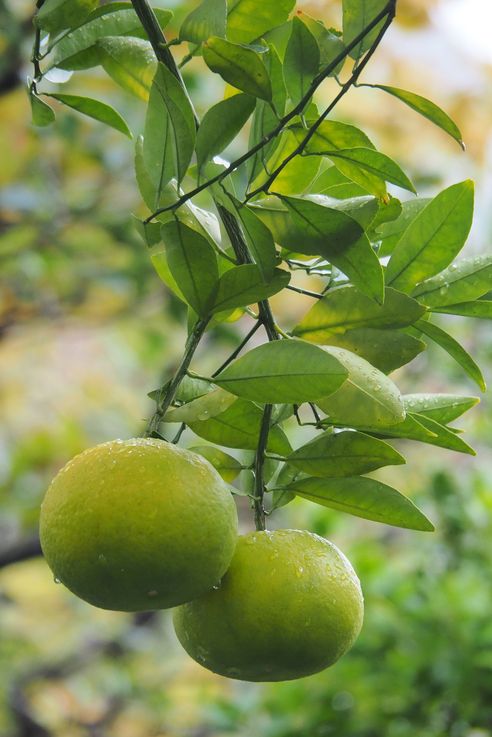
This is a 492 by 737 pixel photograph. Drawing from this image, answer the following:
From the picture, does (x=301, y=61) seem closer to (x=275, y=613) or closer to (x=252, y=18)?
(x=252, y=18)

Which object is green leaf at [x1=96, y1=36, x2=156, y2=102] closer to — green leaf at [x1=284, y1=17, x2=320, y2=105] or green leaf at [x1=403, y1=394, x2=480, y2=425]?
green leaf at [x1=284, y1=17, x2=320, y2=105]

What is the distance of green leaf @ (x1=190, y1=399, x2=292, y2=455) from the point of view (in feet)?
1.73

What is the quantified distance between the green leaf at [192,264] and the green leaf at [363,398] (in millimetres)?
71

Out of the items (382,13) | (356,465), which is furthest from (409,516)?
(382,13)

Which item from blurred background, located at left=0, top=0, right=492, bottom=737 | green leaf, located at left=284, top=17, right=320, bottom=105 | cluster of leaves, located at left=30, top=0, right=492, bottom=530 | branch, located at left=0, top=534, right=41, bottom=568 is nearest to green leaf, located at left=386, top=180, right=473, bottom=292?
cluster of leaves, located at left=30, top=0, right=492, bottom=530

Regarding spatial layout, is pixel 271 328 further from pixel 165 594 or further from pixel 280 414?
pixel 165 594

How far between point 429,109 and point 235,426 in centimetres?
21

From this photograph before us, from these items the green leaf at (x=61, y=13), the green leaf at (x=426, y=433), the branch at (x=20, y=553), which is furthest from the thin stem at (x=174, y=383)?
the branch at (x=20, y=553)

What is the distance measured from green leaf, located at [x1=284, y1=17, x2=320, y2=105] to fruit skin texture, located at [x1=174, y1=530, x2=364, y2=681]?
0.82 feet

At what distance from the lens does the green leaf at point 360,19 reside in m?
0.48

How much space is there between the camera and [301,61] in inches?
19.5

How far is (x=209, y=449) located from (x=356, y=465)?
106mm

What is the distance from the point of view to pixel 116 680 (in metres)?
2.85

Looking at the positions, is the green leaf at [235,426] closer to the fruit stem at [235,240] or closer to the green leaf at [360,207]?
the fruit stem at [235,240]
